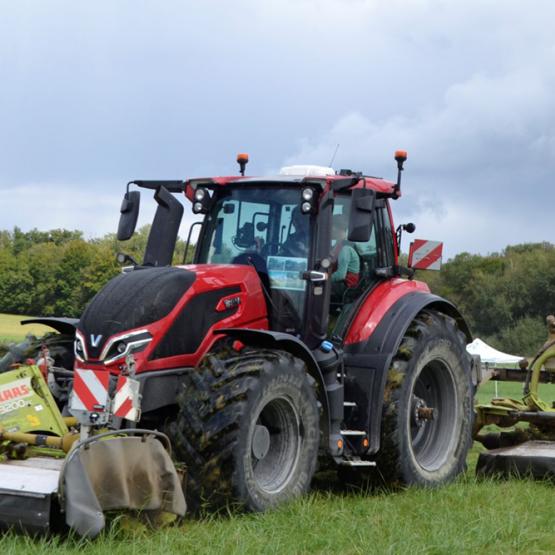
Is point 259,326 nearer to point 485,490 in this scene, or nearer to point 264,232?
point 264,232

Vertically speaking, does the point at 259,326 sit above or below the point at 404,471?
above

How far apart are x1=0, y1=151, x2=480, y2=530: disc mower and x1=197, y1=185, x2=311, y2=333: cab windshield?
0.01 metres

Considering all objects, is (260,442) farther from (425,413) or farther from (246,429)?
(425,413)

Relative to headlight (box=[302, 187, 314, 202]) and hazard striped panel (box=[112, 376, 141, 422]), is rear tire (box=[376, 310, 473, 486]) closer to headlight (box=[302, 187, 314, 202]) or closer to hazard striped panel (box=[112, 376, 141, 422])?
headlight (box=[302, 187, 314, 202])

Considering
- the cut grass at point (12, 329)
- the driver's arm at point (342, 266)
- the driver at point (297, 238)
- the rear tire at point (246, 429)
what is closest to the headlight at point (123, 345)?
the rear tire at point (246, 429)

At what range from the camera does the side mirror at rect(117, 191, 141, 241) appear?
764cm

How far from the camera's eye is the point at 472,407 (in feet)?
28.8

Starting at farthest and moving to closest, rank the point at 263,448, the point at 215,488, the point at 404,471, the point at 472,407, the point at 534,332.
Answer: the point at 534,332
the point at 472,407
the point at 404,471
the point at 263,448
the point at 215,488

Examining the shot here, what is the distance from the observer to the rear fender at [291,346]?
258 inches

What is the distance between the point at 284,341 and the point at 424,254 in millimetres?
2203

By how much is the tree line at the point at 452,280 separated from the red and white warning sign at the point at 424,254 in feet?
140

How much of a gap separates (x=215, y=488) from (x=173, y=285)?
145cm

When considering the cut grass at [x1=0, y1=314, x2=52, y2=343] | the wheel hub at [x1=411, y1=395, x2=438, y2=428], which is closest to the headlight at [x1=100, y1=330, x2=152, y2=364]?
the wheel hub at [x1=411, y1=395, x2=438, y2=428]

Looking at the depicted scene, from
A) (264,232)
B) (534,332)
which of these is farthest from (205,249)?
(534,332)
